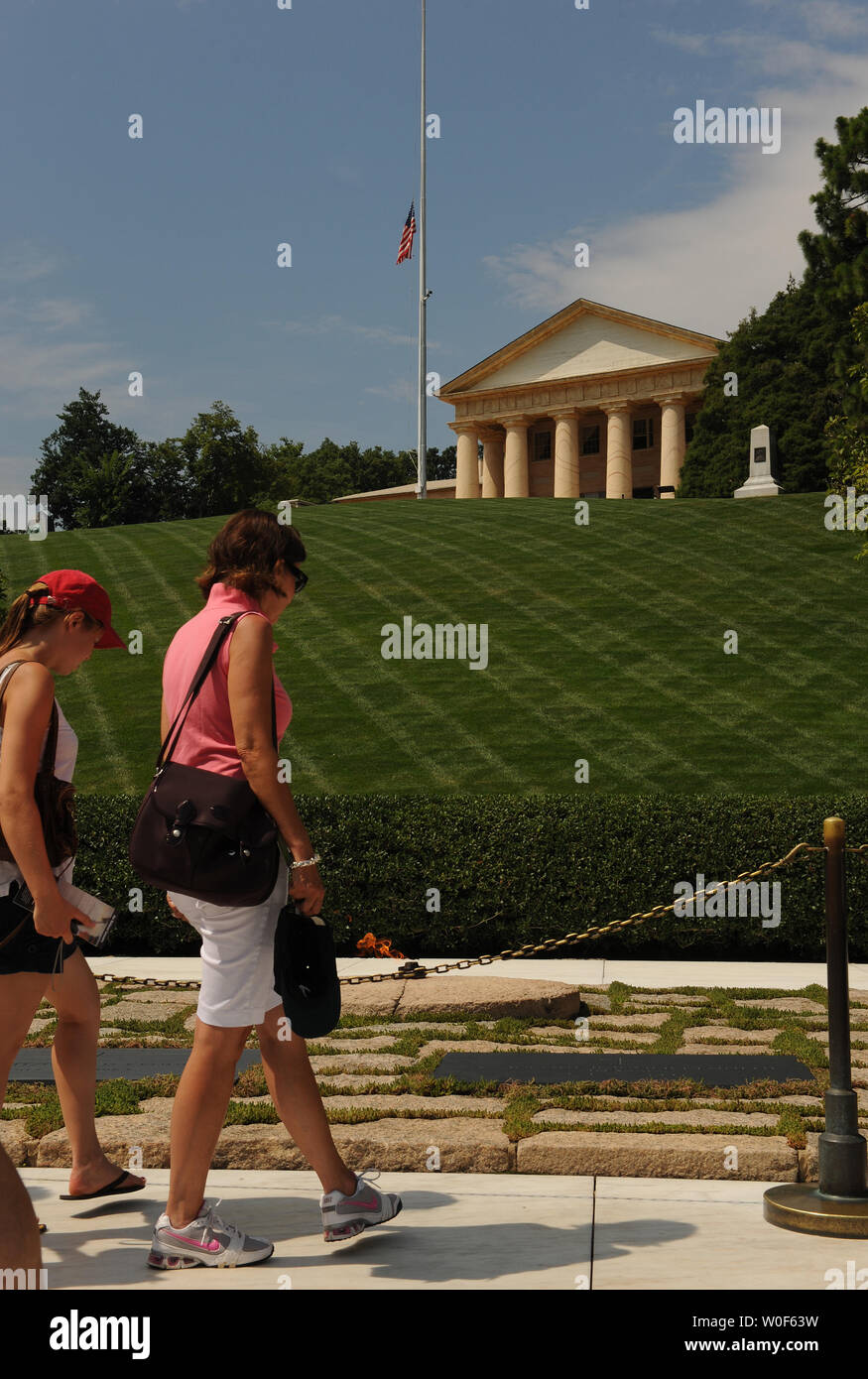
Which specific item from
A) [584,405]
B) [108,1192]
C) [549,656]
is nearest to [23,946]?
[108,1192]

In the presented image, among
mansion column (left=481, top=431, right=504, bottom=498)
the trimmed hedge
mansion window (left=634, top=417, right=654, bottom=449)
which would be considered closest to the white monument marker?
the trimmed hedge

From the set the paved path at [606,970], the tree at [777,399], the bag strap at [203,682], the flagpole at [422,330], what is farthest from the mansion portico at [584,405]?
the bag strap at [203,682]

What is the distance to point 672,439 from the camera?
61.2 meters

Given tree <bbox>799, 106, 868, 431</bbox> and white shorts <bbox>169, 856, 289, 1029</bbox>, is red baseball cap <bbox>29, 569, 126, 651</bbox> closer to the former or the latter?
white shorts <bbox>169, 856, 289, 1029</bbox>

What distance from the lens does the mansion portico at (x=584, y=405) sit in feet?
202

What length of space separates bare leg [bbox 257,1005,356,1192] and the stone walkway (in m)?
0.97

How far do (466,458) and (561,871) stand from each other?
59.3 m

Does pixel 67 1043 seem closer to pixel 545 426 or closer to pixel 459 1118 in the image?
pixel 459 1118

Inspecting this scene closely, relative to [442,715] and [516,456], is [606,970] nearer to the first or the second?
[442,715]

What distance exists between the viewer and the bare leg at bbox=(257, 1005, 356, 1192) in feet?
12.0

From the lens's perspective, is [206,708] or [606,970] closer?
[206,708]

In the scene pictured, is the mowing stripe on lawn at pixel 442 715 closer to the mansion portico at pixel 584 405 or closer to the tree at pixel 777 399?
the tree at pixel 777 399

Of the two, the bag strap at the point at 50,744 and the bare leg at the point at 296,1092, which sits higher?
the bag strap at the point at 50,744

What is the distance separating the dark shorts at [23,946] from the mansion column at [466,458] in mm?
64750
